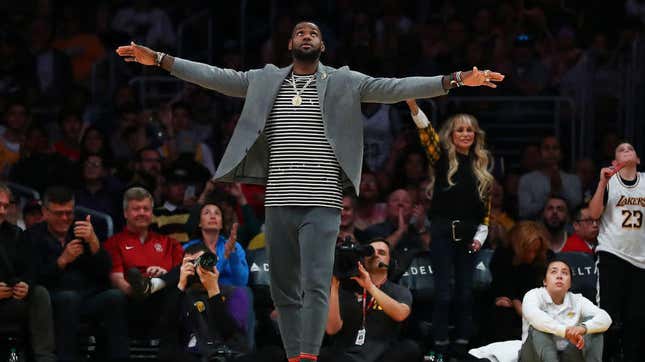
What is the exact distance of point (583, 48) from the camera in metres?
14.7

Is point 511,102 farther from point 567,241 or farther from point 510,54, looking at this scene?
point 567,241

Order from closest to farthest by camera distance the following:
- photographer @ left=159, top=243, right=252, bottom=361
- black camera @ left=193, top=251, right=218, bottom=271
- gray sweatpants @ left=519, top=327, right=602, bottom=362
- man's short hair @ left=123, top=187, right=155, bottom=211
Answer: gray sweatpants @ left=519, top=327, right=602, bottom=362, black camera @ left=193, top=251, right=218, bottom=271, photographer @ left=159, top=243, right=252, bottom=361, man's short hair @ left=123, top=187, right=155, bottom=211

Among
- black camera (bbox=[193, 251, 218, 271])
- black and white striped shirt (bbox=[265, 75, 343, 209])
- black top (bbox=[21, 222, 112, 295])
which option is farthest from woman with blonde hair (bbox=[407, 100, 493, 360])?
black and white striped shirt (bbox=[265, 75, 343, 209])

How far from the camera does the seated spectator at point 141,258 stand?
10148 millimetres

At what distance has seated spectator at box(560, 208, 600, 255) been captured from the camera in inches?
441

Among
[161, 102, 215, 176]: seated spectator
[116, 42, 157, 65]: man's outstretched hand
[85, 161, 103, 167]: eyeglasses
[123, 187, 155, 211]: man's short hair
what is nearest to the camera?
[116, 42, 157, 65]: man's outstretched hand

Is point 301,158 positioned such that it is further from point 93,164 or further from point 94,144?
point 94,144

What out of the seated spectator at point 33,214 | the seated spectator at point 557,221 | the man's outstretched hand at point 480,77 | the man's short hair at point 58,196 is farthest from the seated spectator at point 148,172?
the man's outstretched hand at point 480,77

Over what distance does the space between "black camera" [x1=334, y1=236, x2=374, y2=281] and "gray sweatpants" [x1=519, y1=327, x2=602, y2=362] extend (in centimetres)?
137

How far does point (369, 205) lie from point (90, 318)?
2.79 meters

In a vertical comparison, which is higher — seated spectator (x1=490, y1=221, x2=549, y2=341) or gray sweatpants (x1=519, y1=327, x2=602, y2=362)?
seated spectator (x1=490, y1=221, x2=549, y2=341)

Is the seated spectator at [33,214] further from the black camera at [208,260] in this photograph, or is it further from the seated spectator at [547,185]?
the seated spectator at [547,185]

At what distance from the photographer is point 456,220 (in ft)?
32.6

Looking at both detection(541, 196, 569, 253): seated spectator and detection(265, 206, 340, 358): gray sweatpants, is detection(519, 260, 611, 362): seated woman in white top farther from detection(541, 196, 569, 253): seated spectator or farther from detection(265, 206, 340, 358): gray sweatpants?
detection(265, 206, 340, 358): gray sweatpants
